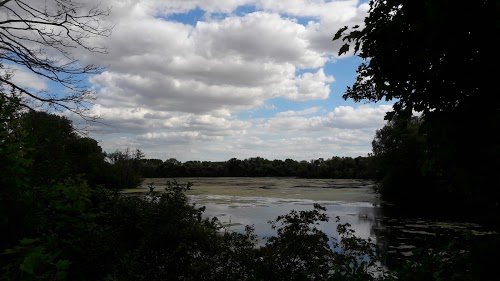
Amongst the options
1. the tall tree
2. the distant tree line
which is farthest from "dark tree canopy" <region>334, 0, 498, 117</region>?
the distant tree line

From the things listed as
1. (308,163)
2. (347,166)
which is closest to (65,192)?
(347,166)

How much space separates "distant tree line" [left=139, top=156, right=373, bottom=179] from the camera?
81.7 m

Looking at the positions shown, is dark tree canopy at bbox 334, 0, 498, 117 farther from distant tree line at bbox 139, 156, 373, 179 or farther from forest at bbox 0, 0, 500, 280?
distant tree line at bbox 139, 156, 373, 179

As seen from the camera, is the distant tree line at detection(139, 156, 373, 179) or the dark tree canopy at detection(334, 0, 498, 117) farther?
the distant tree line at detection(139, 156, 373, 179)

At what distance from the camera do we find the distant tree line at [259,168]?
8169 centimetres

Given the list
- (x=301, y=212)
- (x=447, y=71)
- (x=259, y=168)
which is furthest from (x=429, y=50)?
(x=259, y=168)

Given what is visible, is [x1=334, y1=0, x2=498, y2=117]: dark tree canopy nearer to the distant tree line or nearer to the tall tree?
the tall tree

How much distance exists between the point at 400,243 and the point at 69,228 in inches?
484

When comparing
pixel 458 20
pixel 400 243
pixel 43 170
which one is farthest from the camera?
pixel 400 243

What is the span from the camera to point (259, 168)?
102 meters

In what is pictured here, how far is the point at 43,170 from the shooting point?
295 inches

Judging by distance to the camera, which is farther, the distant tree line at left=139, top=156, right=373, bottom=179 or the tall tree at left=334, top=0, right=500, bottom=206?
the distant tree line at left=139, top=156, right=373, bottom=179

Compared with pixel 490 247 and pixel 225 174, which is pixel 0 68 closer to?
pixel 490 247

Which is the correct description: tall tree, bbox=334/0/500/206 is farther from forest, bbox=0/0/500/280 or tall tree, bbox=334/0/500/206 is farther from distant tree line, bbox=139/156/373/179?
distant tree line, bbox=139/156/373/179
